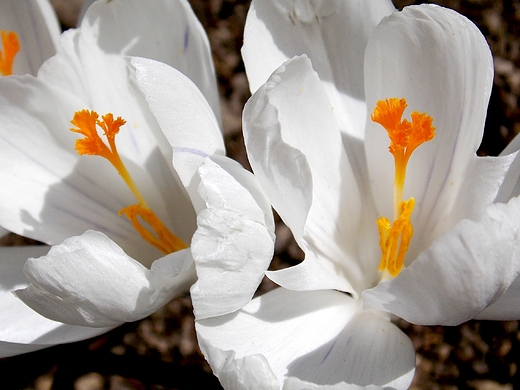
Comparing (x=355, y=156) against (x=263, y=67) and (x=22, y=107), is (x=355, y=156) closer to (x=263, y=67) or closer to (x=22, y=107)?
(x=263, y=67)

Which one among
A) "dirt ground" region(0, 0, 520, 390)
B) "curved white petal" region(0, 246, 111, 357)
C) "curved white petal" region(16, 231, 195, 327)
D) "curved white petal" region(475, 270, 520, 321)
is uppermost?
"curved white petal" region(16, 231, 195, 327)

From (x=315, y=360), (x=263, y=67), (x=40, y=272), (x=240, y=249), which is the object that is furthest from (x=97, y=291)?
(x=263, y=67)

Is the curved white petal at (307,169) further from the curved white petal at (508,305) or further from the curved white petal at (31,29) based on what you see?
the curved white petal at (31,29)

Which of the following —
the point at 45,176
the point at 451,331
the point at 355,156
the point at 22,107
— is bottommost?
the point at 451,331

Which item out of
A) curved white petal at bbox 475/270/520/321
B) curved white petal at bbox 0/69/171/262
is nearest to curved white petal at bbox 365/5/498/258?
curved white petal at bbox 475/270/520/321

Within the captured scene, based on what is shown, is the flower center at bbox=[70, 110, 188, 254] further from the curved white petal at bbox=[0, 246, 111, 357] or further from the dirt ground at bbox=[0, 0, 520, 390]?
the dirt ground at bbox=[0, 0, 520, 390]

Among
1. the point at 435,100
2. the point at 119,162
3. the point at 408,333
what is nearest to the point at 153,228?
the point at 119,162

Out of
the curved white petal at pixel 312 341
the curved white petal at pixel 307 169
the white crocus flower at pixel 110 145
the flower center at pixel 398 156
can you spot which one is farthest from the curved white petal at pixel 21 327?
the flower center at pixel 398 156
